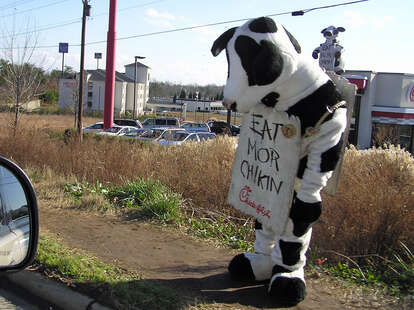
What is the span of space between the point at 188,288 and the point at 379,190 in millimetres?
2698

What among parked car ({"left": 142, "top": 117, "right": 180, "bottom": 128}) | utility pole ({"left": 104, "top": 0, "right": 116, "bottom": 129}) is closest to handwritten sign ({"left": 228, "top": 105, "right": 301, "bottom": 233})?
utility pole ({"left": 104, "top": 0, "right": 116, "bottom": 129})

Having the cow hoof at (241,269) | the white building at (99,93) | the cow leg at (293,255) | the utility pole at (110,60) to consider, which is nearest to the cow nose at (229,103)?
the cow leg at (293,255)

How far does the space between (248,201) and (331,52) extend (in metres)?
5.38

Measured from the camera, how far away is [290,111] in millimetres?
3441

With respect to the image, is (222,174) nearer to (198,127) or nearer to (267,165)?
(267,165)

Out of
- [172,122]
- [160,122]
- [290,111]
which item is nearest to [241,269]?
[290,111]

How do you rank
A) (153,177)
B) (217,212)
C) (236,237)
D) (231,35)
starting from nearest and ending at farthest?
(231,35) → (236,237) → (217,212) → (153,177)

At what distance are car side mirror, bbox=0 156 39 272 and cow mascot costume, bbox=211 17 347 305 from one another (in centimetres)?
163

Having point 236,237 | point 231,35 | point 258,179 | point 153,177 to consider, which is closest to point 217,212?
point 236,237

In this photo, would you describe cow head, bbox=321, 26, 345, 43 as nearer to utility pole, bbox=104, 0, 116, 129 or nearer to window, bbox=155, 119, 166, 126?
utility pole, bbox=104, 0, 116, 129

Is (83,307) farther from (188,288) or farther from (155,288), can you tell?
(188,288)

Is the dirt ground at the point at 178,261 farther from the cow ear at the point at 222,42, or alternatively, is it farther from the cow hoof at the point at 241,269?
the cow ear at the point at 222,42

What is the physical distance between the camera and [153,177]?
7.86m

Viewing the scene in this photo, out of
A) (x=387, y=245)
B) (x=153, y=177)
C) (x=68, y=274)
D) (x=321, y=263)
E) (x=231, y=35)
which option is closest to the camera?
(x=231, y=35)
